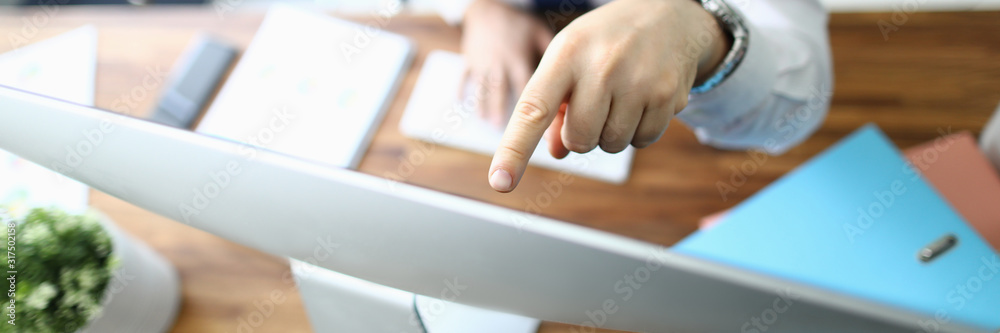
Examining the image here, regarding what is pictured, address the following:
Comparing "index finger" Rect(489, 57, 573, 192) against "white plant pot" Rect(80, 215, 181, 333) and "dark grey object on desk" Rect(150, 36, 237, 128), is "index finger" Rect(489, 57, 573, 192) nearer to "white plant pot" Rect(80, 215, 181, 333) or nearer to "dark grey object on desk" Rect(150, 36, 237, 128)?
"white plant pot" Rect(80, 215, 181, 333)

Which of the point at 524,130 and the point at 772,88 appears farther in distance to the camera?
the point at 772,88

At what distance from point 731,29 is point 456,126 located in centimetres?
33

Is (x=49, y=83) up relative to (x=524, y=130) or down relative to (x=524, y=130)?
down

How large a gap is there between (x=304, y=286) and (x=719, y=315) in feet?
0.91

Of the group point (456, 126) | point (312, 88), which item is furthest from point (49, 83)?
point (456, 126)

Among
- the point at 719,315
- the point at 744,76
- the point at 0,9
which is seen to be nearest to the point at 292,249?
the point at 719,315

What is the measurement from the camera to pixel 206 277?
61 cm

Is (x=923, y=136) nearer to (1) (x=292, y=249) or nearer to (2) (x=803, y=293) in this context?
(2) (x=803, y=293)

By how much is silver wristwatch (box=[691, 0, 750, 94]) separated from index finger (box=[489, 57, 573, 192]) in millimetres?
203

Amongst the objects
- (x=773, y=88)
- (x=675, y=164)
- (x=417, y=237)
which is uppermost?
(x=417, y=237)

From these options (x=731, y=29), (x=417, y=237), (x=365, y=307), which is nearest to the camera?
(x=417, y=237)

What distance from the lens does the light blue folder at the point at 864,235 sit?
1.51ft

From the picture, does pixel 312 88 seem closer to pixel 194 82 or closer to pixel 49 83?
pixel 194 82

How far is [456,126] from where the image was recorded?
25.8 inches
